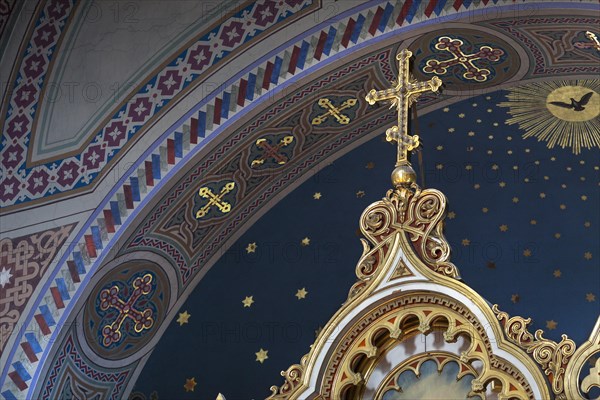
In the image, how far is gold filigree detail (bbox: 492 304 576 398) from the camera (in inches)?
250

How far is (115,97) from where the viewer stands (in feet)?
31.2

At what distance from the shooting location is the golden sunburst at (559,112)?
32.0ft

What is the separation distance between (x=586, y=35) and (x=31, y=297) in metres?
4.12

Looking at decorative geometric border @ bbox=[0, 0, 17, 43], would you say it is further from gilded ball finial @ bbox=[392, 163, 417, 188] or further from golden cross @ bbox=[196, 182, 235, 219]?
gilded ball finial @ bbox=[392, 163, 417, 188]

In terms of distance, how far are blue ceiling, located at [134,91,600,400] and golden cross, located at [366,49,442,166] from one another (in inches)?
91.1

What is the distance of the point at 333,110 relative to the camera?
31.8 feet

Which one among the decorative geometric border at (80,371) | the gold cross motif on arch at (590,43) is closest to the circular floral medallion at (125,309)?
the decorative geometric border at (80,371)

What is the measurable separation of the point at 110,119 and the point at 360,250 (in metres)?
2.14

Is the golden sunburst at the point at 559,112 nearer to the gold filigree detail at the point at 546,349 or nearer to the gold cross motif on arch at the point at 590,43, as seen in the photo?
the gold cross motif on arch at the point at 590,43

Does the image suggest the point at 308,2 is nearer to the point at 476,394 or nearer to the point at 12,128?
the point at 12,128

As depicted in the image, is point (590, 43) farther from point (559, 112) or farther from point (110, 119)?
point (110, 119)

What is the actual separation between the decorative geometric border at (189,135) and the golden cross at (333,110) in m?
0.36

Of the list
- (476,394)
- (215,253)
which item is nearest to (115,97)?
(215,253)

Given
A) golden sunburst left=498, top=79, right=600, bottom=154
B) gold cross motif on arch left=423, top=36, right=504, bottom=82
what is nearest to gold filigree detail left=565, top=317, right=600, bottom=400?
gold cross motif on arch left=423, top=36, right=504, bottom=82
